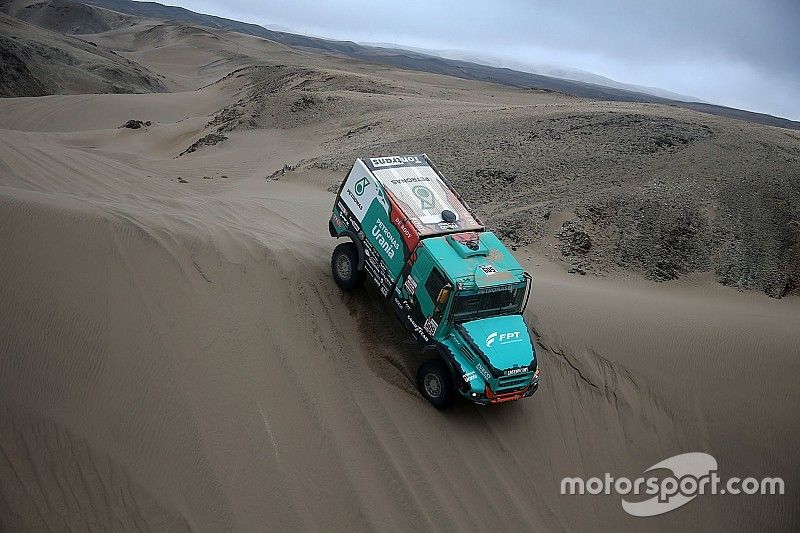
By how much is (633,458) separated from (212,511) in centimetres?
527

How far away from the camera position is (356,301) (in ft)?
28.2

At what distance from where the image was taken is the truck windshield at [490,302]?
7.32 metres

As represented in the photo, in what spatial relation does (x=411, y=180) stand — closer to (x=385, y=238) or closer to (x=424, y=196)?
(x=424, y=196)

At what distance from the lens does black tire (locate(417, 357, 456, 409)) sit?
7105 mm

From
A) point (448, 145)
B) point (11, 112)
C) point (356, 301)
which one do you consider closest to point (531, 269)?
point (356, 301)

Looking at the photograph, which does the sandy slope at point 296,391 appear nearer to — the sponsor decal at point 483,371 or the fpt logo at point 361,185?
the sponsor decal at point 483,371

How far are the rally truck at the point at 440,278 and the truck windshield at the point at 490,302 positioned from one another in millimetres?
14

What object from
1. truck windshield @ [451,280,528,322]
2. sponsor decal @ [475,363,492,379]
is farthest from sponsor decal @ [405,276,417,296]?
sponsor decal @ [475,363,492,379]

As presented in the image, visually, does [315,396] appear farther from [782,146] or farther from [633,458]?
[782,146]

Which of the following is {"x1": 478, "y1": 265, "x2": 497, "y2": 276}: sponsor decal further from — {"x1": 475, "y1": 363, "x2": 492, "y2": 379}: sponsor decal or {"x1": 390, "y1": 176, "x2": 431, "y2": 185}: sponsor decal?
{"x1": 390, "y1": 176, "x2": 431, "y2": 185}: sponsor decal

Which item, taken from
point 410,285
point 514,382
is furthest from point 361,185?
point 514,382

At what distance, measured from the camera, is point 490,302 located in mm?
7555

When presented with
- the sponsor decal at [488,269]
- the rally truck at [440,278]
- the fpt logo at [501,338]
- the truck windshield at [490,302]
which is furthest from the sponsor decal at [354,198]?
the fpt logo at [501,338]

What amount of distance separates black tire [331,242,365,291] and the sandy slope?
26 cm
